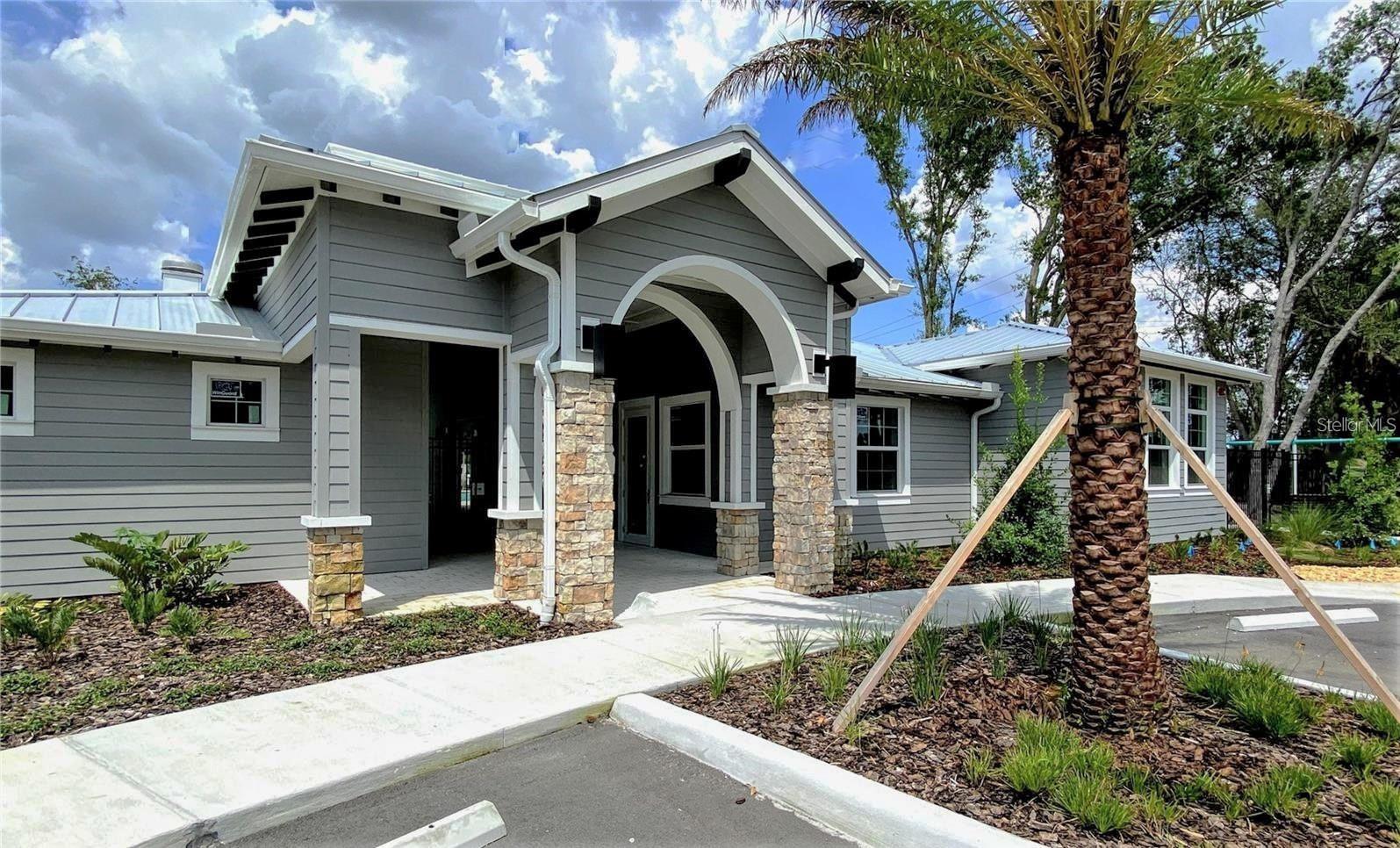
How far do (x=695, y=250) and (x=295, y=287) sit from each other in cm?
431

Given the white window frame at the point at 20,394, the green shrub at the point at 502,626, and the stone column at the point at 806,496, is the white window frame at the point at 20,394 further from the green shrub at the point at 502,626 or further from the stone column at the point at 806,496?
the stone column at the point at 806,496

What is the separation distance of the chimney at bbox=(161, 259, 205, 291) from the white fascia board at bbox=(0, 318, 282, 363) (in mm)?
4547

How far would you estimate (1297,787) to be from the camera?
10.6 feet

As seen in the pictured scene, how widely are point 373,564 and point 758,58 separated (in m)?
8.41

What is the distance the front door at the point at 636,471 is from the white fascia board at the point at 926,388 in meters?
3.57

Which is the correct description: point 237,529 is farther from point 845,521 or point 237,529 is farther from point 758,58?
point 758,58

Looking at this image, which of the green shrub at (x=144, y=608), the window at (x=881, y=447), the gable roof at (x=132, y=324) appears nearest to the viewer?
the green shrub at (x=144, y=608)

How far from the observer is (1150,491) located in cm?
1262

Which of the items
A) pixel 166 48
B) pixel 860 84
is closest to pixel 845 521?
pixel 860 84

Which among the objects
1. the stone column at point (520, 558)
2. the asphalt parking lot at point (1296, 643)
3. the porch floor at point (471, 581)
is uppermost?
the stone column at point (520, 558)

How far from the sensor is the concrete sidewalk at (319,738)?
3.19 meters

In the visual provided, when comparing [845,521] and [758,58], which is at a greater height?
[758,58]

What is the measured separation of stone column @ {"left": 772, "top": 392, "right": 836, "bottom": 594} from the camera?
26.9ft

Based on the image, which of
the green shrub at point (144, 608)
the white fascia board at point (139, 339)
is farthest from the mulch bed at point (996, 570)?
the white fascia board at point (139, 339)
